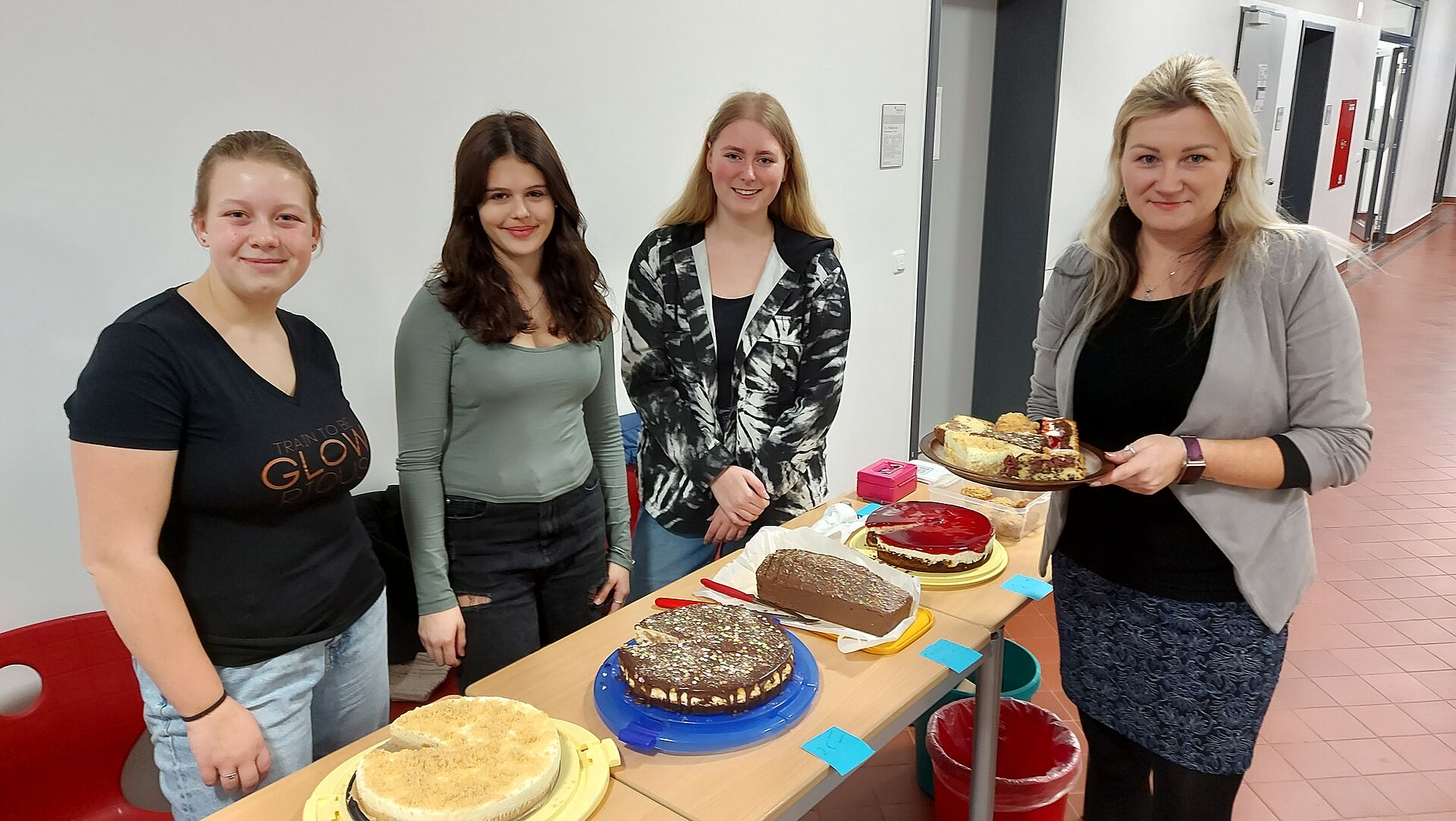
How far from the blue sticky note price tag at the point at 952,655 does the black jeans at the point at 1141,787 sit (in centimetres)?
45

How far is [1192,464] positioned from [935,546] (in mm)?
517

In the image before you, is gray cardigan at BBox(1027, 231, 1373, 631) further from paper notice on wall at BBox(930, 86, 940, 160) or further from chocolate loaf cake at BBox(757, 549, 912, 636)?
paper notice on wall at BBox(930, 86, 940, 160)

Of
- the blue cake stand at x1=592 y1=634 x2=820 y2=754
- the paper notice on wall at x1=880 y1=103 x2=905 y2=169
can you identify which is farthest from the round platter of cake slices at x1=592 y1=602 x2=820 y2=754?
the paper notice on wall at x1=880 y1=103 x2=905 y2=169

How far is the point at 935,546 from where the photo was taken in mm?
1831

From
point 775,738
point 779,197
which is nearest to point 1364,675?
point 779,197

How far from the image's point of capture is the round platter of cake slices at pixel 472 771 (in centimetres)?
107

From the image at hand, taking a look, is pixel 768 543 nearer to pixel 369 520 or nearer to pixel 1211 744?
pixel 1211 744

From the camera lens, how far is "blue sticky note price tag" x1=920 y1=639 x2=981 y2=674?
4.98 ft

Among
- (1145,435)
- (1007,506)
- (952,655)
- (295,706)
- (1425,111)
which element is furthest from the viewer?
(1425,111)

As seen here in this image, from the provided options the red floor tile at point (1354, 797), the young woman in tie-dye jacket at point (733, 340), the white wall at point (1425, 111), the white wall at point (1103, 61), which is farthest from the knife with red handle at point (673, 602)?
the white wall at point (1425, 111)

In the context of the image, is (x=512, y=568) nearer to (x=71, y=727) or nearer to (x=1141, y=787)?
(x=71, y=727)

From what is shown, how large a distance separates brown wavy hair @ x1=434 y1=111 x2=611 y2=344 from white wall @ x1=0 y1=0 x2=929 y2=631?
0.70 meters

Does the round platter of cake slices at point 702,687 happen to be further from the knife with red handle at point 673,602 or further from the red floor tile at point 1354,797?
the red floor tile at point 1354,797

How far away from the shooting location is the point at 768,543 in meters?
1.86
